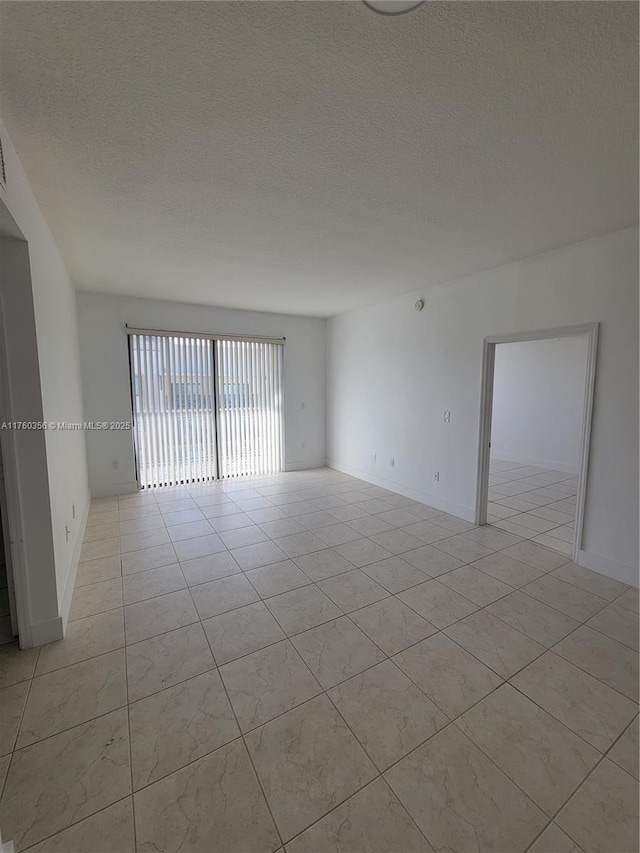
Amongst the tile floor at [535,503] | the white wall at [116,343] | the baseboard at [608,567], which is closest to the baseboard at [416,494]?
the tile floor at [535,503]

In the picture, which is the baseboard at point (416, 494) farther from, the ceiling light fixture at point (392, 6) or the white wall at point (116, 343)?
the ceiling light fixture at point (392, 6)

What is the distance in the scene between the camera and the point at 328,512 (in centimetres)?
412

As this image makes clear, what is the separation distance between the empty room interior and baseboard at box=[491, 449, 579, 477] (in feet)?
8.29

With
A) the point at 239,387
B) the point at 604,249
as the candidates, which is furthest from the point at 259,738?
the point at 239,387

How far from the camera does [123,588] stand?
2584mm

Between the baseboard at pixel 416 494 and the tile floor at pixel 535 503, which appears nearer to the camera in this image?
the tile floor at pixel 535 503

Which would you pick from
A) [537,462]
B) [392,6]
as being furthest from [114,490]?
[537,462]

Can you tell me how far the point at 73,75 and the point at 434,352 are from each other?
3.69 m

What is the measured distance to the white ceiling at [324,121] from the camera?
1.11 meters

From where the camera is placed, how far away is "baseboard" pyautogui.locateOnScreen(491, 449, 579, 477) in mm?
5895

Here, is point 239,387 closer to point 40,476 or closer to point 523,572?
point 40,476

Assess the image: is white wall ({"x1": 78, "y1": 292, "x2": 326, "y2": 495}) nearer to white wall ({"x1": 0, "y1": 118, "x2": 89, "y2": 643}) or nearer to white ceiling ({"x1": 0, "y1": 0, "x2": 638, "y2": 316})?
white ceiling ({"x1": 0, "y1": 0, "x2": 638, "y2": 316})

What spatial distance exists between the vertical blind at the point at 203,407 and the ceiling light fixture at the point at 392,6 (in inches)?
174

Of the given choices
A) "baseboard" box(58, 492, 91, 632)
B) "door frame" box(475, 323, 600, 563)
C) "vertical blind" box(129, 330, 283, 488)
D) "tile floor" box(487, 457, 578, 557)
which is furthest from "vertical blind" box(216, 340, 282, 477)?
"tile floor" box(487, 457, 578, 557)
